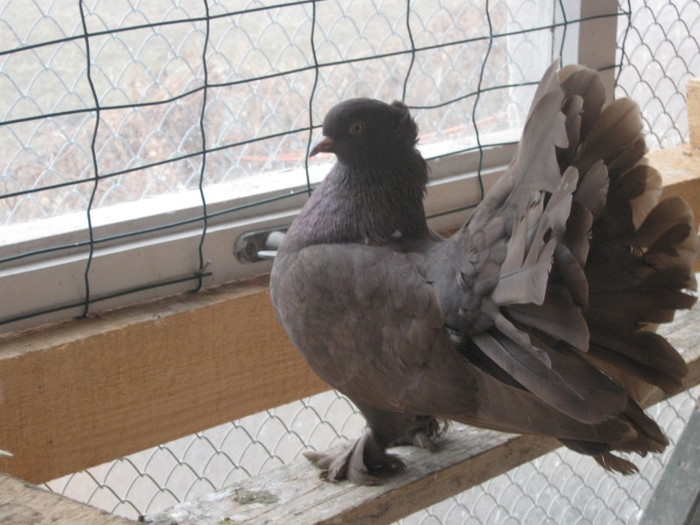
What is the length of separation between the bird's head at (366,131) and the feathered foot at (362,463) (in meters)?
0.43

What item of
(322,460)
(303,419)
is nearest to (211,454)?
(303,419)

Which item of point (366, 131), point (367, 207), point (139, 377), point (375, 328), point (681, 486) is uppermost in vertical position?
point (366, 131)

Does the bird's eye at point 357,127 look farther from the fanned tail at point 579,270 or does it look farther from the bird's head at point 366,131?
the fanned tail at point 579,270

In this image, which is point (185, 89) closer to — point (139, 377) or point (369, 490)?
point (139, 377)

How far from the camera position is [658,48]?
2.33 metres

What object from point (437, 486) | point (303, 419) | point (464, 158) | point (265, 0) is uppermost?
point (265, 0)

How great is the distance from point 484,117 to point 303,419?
832mm

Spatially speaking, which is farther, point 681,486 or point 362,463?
point 681,486

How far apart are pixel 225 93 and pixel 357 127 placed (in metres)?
0.41

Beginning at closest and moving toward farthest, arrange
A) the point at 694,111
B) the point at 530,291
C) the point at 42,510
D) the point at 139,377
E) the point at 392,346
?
the point at 42,510 < the point at 530,291 < the point at 392,346 < the point at 139,377 < the point at 694,111

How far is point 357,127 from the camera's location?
4.28 feet

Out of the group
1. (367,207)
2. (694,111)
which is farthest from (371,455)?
(694,111)

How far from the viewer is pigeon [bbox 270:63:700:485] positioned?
3.51 ft

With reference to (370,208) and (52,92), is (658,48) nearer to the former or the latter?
(370,208)
